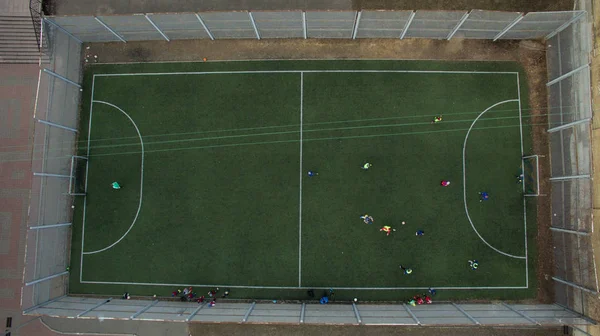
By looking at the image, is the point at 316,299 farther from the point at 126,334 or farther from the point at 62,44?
the point at 62,44

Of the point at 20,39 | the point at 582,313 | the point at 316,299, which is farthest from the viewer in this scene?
the point at 20,39

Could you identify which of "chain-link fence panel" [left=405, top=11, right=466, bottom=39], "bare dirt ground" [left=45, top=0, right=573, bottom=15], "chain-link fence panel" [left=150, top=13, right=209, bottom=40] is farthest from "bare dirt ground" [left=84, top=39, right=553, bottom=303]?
"bare dirt ground" [left=45, top=0, right=573, bottom=15]

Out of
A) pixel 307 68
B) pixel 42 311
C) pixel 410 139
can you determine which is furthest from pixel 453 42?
pixel 42 311

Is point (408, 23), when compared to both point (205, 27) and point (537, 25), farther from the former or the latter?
point (205, 27)

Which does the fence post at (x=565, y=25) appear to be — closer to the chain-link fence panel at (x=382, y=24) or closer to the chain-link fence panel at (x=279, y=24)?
the chain-link fence panel at (x=382, y=24)

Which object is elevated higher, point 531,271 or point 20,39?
point 20,39

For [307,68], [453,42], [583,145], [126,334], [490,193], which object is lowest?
[126,334]
